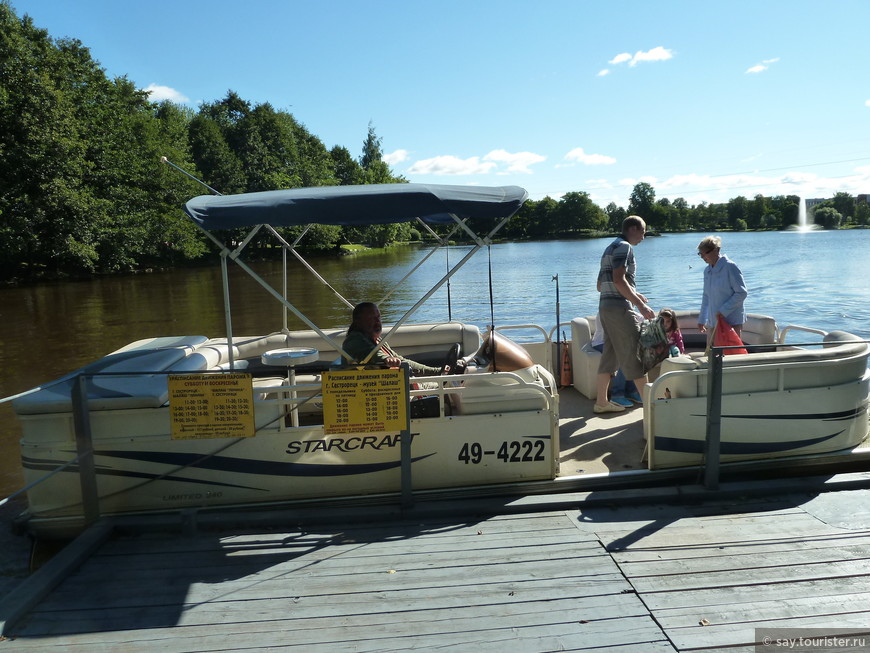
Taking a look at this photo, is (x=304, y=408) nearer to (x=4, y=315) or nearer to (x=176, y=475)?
(x=176, y=475)

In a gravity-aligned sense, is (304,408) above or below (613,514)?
Answer: above

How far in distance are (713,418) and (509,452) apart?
1.40 meters

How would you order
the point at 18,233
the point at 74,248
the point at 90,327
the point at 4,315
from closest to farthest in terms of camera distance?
the point at 90,327
the point at 4,315
the point at 18,233
the point at 74,248

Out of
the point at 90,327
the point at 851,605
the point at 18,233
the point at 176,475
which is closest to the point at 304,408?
the point at 176,475

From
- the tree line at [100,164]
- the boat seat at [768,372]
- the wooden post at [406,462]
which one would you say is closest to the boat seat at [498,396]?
the wooden post at [406,462]

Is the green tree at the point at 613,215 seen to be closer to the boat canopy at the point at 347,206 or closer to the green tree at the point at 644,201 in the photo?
the green tree at the point at 644,201

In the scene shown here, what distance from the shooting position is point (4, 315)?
23.3m

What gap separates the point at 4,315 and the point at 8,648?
980 inches

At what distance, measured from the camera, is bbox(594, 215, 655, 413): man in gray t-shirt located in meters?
5.32

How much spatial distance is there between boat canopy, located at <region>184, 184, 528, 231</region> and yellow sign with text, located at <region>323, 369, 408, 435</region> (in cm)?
103

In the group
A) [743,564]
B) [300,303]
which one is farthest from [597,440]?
[300,303]

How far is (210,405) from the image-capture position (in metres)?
3.99

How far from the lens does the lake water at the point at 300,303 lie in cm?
1700

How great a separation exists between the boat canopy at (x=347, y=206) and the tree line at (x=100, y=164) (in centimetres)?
1582
